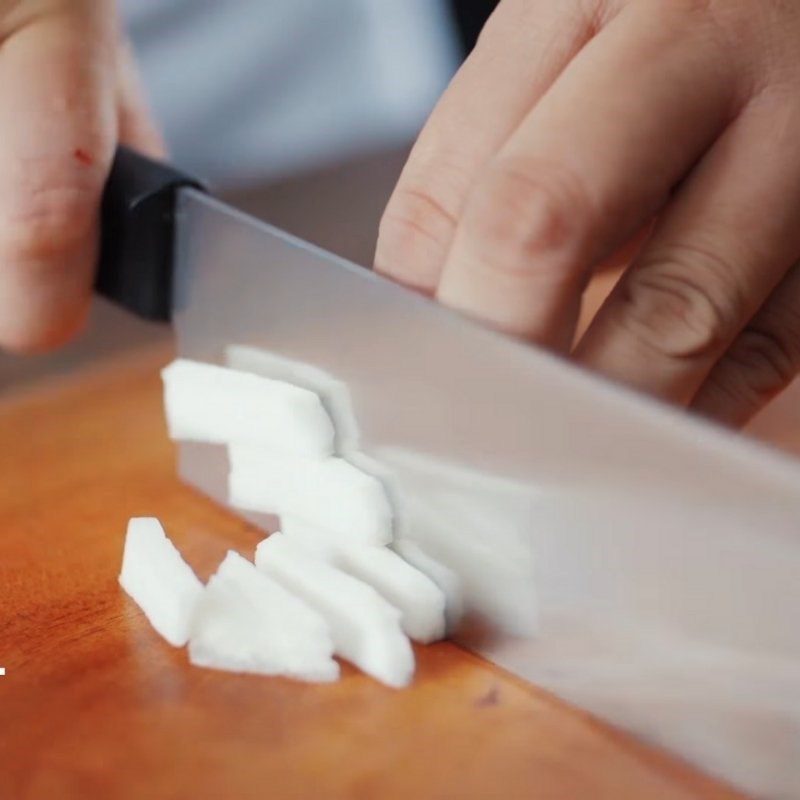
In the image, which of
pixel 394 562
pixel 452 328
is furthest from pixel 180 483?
pixel 452 328

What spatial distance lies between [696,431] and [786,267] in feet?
0.85

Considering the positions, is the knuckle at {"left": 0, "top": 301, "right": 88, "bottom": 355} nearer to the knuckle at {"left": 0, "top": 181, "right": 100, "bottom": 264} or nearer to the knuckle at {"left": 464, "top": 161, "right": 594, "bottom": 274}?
the knuckle at {"left": 0, "top": 181, "right": 100, "bottom": 264}

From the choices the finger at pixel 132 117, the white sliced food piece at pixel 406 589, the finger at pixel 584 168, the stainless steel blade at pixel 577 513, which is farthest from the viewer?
the finger at pixel 132 117

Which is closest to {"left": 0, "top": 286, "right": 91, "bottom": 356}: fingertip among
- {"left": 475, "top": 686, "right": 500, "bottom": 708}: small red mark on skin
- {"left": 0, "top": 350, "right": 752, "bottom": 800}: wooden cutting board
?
{"left": 0, "top": 350, "right": 752, "bottom": 800}: wooden cutting board

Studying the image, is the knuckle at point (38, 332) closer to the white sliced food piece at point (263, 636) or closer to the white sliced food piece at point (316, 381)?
the white sliced food piece at point (316, 381)

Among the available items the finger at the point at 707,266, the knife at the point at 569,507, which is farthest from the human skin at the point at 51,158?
the finger at the point at 707,266

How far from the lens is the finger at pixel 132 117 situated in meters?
1.57

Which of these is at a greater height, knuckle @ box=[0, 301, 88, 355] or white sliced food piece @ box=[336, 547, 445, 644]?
white sliced food piece @ box=[336, 547, 445, 644]

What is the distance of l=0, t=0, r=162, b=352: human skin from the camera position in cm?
125

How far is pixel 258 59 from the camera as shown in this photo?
2061 millimetres

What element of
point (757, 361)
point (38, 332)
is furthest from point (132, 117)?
point (757, 361)

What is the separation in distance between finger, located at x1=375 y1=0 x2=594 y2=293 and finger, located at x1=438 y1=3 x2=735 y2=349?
0.09m

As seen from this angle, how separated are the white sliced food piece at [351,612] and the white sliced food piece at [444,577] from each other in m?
0.05

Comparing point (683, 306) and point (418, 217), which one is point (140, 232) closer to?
point (418, 217)
